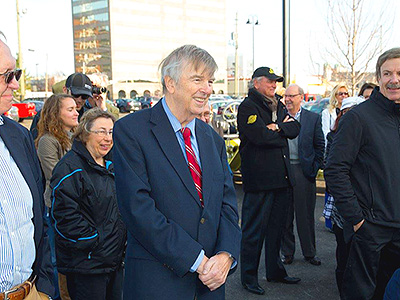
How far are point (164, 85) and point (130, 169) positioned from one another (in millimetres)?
555

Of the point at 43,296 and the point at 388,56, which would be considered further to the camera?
the point at 388,56

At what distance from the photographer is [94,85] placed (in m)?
5.62

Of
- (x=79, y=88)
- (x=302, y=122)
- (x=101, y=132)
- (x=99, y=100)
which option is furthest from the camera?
(x=99, y=100)

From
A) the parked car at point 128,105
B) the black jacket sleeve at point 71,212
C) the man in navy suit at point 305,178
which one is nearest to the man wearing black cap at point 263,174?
the man in navy suit at point 305,178

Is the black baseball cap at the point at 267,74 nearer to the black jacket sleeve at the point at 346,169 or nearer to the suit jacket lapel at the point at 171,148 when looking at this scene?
the black jacket sleeve at the point at 346,169

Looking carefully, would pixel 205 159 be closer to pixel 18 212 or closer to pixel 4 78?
pixel 18 212

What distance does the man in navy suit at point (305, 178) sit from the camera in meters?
5.27

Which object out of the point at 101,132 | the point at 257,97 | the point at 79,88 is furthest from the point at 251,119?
the point at 79,88

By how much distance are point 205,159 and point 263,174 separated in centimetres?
209

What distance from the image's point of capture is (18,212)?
2.02 m

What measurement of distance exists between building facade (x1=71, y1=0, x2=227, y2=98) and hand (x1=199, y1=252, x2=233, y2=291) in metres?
88.4

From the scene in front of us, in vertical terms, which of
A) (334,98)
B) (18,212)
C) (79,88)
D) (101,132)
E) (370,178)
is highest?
(79,88)

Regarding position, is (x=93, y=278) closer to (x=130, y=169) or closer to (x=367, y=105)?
(x=130, y=169)

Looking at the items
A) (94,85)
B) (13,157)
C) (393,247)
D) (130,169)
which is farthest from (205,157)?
(94,85)
